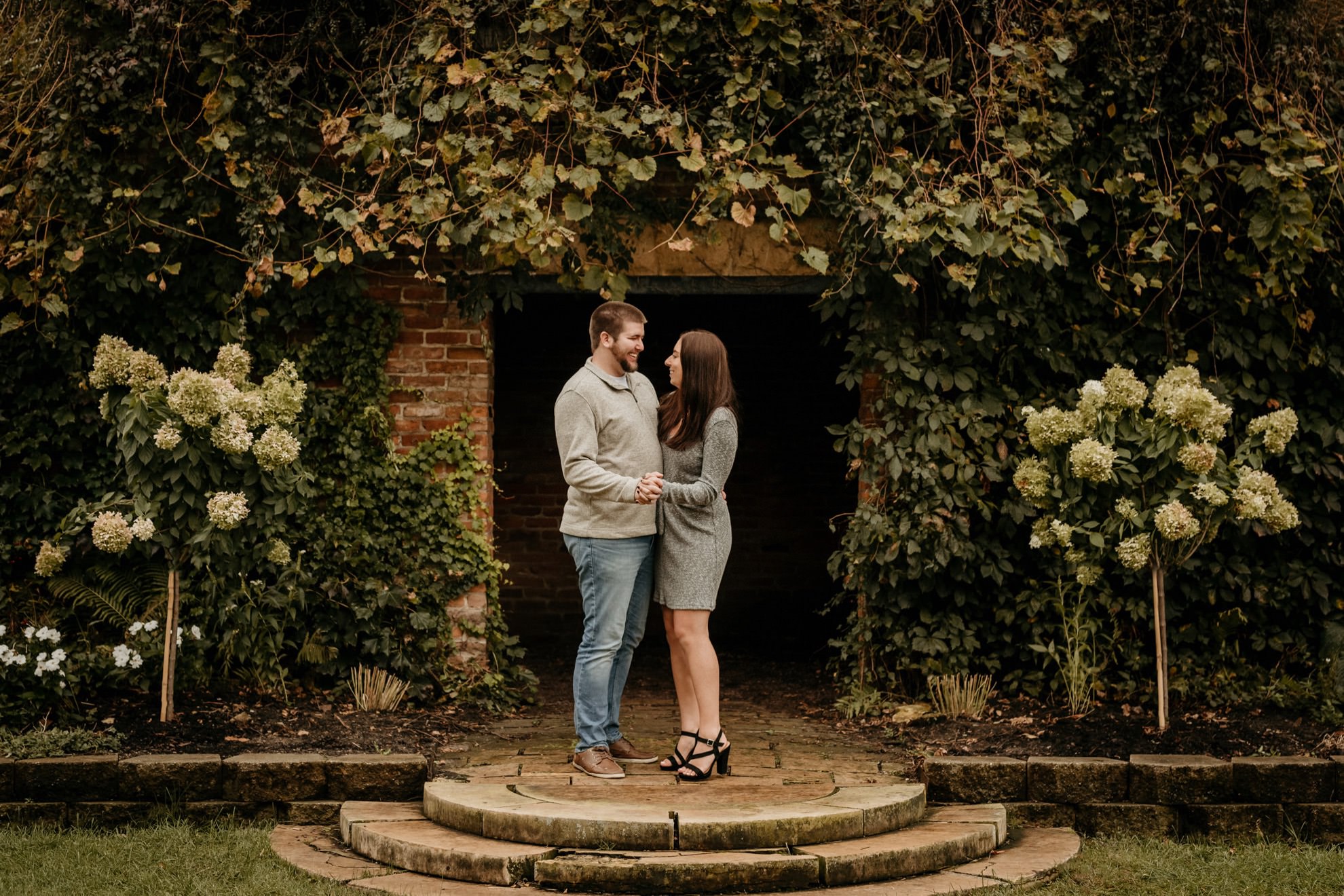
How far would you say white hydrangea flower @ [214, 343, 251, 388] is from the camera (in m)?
5.83

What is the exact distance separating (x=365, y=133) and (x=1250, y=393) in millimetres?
4757

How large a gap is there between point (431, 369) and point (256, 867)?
2945 mm

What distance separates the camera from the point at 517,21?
6.27 meters

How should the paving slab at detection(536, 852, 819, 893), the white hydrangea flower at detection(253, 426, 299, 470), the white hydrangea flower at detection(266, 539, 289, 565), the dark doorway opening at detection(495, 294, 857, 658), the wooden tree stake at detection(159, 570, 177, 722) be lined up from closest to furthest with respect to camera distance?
the paving slab at detection(536, 852, 819, 893) < the white hydrangea flower at detection(253, 426, 299, 470) < the wooden tree stake at detection(159, 570, 177, 722) < the white hydrangea flower at detection(266, 539, 289, 565) < the dark doorway opening at detection(495, 294, 857, 658)

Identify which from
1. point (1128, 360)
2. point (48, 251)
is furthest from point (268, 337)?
point (1128, 360)

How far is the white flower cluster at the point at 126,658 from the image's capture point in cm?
574

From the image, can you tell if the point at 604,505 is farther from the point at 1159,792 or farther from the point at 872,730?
the point at 1159,792

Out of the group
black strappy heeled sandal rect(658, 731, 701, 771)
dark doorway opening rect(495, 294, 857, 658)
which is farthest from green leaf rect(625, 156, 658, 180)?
dark doorway opening rect(495, 294, 857, 658)

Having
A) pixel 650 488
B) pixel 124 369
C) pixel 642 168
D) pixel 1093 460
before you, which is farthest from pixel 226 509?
pixel 1093 460

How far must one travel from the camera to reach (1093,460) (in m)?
5.31

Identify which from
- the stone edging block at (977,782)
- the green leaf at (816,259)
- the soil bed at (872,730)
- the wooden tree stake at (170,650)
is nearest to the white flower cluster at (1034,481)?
the soil bed at (872,730)

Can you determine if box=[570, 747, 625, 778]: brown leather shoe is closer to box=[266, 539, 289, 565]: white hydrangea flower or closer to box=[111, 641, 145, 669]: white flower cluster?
box=[266, 539, 289, 565]: white hydrangea flower

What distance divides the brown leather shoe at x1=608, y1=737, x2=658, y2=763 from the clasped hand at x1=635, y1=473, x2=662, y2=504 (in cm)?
127

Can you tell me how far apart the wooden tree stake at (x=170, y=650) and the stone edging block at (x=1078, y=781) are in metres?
3.91
